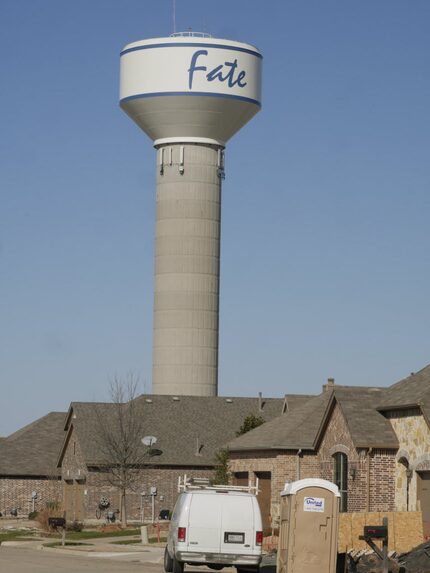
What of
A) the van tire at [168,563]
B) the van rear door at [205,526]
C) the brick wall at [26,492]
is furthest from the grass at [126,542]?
the brick wall at [26,492]

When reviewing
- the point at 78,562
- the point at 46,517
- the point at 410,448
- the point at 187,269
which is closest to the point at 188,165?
the point at 187,269

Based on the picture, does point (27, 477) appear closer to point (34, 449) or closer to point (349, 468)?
point (34, 449)

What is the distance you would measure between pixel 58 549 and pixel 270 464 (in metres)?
13.4

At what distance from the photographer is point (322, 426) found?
167 ft

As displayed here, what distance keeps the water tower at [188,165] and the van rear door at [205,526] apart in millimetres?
65816

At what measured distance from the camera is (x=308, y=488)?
102 feet

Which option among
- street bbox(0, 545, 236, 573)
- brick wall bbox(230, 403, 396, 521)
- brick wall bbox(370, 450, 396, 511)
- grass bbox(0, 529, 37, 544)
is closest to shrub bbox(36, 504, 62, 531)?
grass bbox(0, 529, 37, 544)

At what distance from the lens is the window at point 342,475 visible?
4822cm

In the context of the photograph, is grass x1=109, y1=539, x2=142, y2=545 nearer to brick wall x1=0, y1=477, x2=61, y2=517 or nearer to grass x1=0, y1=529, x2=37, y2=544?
grass x1=0, y1=529, x2=37, y2=544

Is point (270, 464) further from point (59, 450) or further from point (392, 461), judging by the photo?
point (59, 450)

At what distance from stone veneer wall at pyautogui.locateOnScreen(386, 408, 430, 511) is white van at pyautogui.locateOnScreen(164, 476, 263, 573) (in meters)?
13.2

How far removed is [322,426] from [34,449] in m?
35.9

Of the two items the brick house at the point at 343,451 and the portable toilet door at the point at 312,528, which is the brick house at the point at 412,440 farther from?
the portable toilet door at the point at 312,528

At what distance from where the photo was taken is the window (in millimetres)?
48219
